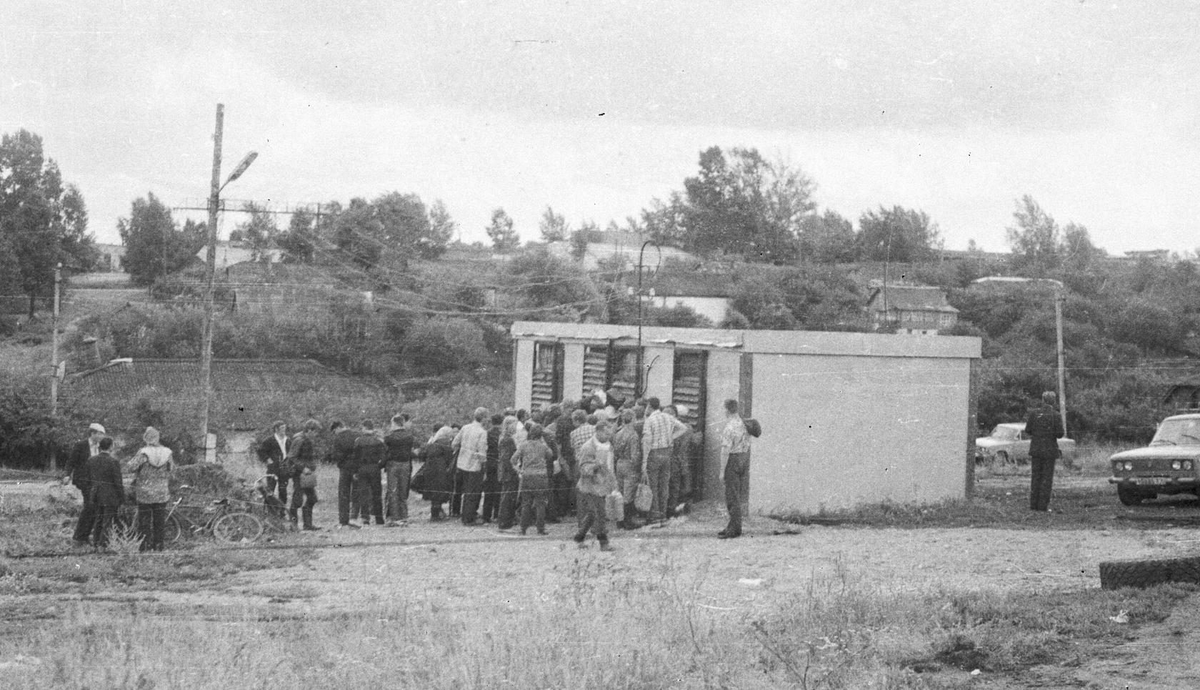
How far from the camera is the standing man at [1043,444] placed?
19.2 meters

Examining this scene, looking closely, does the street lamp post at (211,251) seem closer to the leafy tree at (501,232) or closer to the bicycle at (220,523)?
the bicycle at (220,523)

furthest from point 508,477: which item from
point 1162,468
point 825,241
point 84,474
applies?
point 825,241

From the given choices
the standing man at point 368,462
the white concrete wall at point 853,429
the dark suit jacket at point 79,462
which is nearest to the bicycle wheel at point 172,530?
the dark suit jacket at point 79,462

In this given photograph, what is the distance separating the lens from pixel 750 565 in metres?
14.2

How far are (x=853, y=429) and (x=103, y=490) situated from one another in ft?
34.7

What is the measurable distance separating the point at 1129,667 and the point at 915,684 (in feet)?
4.95

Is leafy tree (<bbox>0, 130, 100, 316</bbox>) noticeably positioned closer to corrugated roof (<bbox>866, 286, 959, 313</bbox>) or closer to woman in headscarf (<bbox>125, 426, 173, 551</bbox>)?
corrugated roof (<bbox>866, 286, 959, 313</bbox>)

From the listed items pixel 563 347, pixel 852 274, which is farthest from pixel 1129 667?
pixel 852 274

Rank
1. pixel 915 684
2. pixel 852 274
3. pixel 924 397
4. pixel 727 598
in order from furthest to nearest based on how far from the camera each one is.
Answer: pixel 852 274, pixel 924 397, pixel 727 598, pixel 915 684

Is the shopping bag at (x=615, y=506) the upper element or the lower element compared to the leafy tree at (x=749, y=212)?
lower

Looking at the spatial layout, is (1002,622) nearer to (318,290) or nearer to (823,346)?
(823,346)

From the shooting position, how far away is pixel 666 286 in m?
56.2

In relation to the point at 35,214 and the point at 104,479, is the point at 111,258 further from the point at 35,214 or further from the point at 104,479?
the point at 104,479

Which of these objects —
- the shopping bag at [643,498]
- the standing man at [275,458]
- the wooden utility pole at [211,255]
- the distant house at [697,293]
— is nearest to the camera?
the shopping bag at [643,498]
